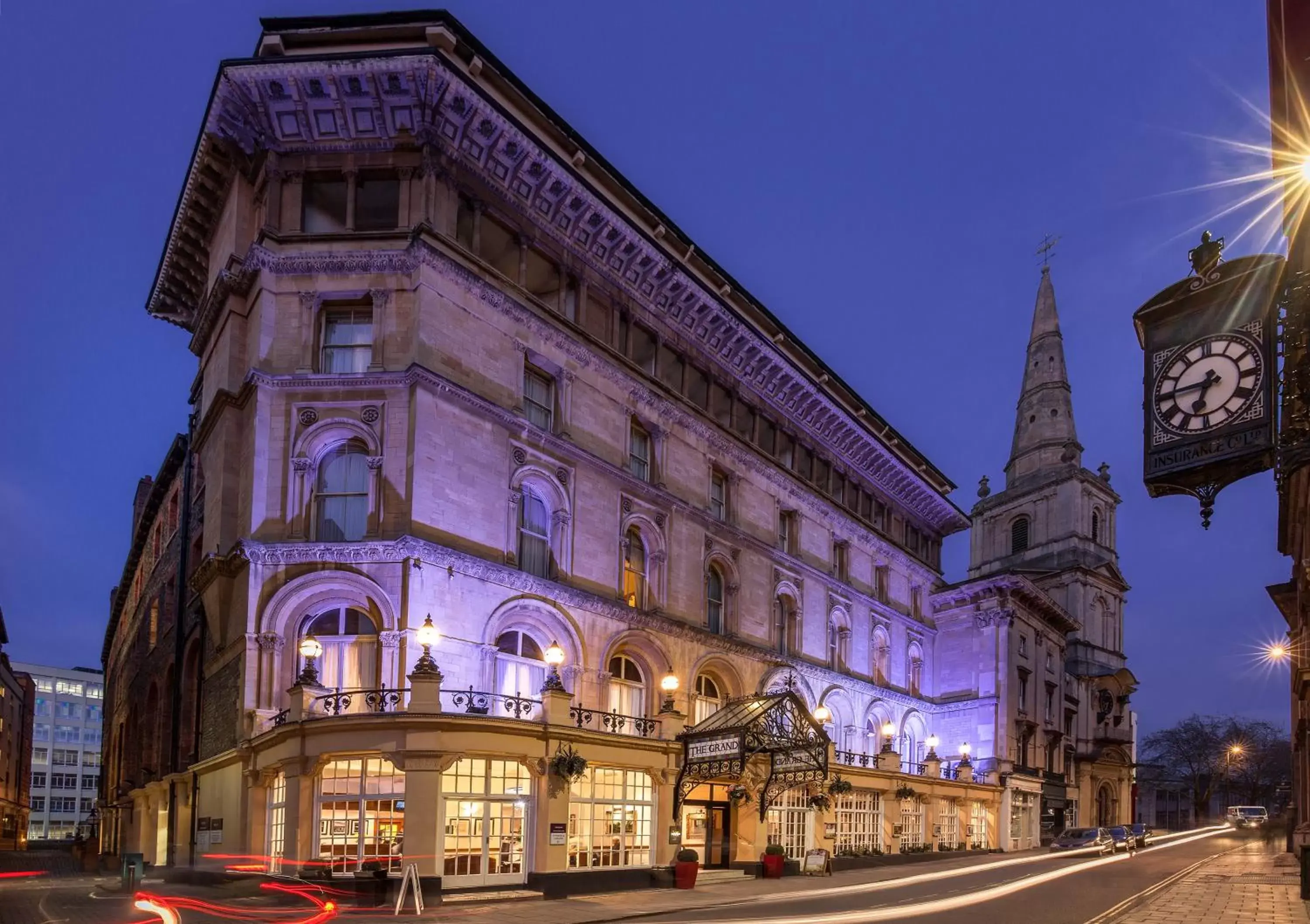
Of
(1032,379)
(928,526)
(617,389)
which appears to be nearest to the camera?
(617,389)

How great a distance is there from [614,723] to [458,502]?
7.46m

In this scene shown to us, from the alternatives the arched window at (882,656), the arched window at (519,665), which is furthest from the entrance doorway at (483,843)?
the arched window at (882,656)

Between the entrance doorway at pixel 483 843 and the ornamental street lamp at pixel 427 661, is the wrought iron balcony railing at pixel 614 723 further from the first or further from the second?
the ornamental street lamp at pixel 427 661

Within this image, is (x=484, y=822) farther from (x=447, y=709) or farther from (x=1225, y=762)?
(x=1225, y=762)

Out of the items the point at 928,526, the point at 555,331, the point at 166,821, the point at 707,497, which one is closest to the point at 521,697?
the point at 555,331

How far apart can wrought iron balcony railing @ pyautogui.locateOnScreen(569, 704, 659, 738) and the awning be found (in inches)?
42.1

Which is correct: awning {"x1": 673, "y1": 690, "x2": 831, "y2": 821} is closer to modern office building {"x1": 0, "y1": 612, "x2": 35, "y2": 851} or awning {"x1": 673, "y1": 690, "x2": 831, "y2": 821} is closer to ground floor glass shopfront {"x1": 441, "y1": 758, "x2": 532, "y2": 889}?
ground floor glass shopfront {"x1": 441, "y1": 758, "x2": 532, "y2": 889}

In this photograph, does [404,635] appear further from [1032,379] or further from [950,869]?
[1032,379]

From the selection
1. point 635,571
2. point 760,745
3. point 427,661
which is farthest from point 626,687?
point 427,661

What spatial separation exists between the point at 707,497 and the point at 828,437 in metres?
11.4

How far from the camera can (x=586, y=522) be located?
33.7m

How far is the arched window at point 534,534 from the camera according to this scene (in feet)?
104

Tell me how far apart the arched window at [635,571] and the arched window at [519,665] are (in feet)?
15.5

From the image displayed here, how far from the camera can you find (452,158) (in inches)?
1217
